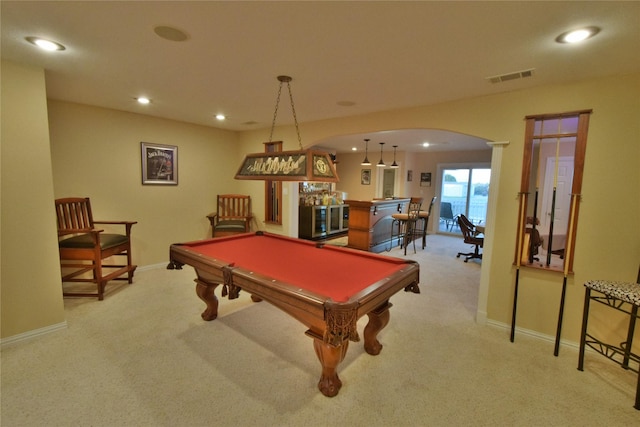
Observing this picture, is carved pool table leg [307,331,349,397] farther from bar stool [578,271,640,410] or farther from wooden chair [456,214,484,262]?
wooden chair [456,214,484,262]

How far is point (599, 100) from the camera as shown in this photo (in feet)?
7.74

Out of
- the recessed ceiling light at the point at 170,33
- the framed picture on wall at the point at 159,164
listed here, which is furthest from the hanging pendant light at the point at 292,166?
the framed picture on wall at the point at 159,164

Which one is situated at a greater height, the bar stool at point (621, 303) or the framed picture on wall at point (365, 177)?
the framed picture on wall at point (365, 177)

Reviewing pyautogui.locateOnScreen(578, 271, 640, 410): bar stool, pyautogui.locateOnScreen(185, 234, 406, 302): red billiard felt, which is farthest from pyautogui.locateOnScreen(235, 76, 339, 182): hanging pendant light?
pyautogui.locateOnScreen(578, 271, 640, 410): bar stool

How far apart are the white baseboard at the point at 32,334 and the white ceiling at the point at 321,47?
2333 mm

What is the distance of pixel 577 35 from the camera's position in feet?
5.61

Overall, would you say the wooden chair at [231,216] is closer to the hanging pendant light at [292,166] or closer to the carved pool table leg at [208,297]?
the carved pool table leg at [208,297]

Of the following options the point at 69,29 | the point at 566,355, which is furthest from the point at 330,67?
the point at 566,355

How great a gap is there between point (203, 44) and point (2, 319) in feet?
9.32

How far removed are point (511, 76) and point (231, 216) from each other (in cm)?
430

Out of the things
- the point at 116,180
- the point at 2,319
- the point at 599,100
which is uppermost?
the point at 599,100

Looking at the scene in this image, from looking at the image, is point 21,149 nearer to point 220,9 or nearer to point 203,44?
point 203,44

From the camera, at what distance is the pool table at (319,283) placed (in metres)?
1.62

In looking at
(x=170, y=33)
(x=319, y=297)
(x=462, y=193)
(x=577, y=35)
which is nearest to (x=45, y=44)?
(x=170, y=33)
